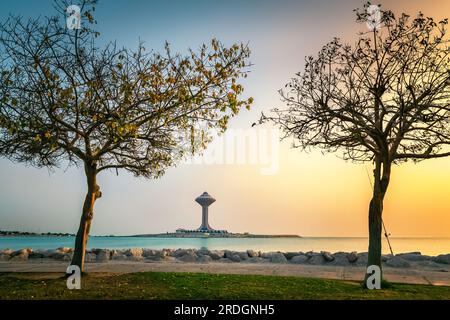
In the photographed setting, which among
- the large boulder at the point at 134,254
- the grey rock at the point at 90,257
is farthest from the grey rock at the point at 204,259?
the grey rock at the point at 90,257

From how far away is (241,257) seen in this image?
26.5 metres

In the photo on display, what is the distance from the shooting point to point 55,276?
628 inches

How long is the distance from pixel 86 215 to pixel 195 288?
551 centimetres

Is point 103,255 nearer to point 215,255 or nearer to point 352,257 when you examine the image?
point 215,255

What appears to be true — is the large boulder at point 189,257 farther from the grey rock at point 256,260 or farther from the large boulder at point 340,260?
the large boulder at point 340,260

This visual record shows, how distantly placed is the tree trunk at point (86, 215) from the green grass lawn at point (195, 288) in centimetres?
77

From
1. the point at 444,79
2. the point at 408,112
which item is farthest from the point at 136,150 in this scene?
the point at 444,79

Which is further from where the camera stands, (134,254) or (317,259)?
(134,254)

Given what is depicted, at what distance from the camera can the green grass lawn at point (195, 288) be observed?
39.0 ft

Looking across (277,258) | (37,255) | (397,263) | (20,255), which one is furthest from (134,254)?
(397,263)

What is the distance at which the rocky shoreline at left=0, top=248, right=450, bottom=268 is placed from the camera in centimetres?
2300
